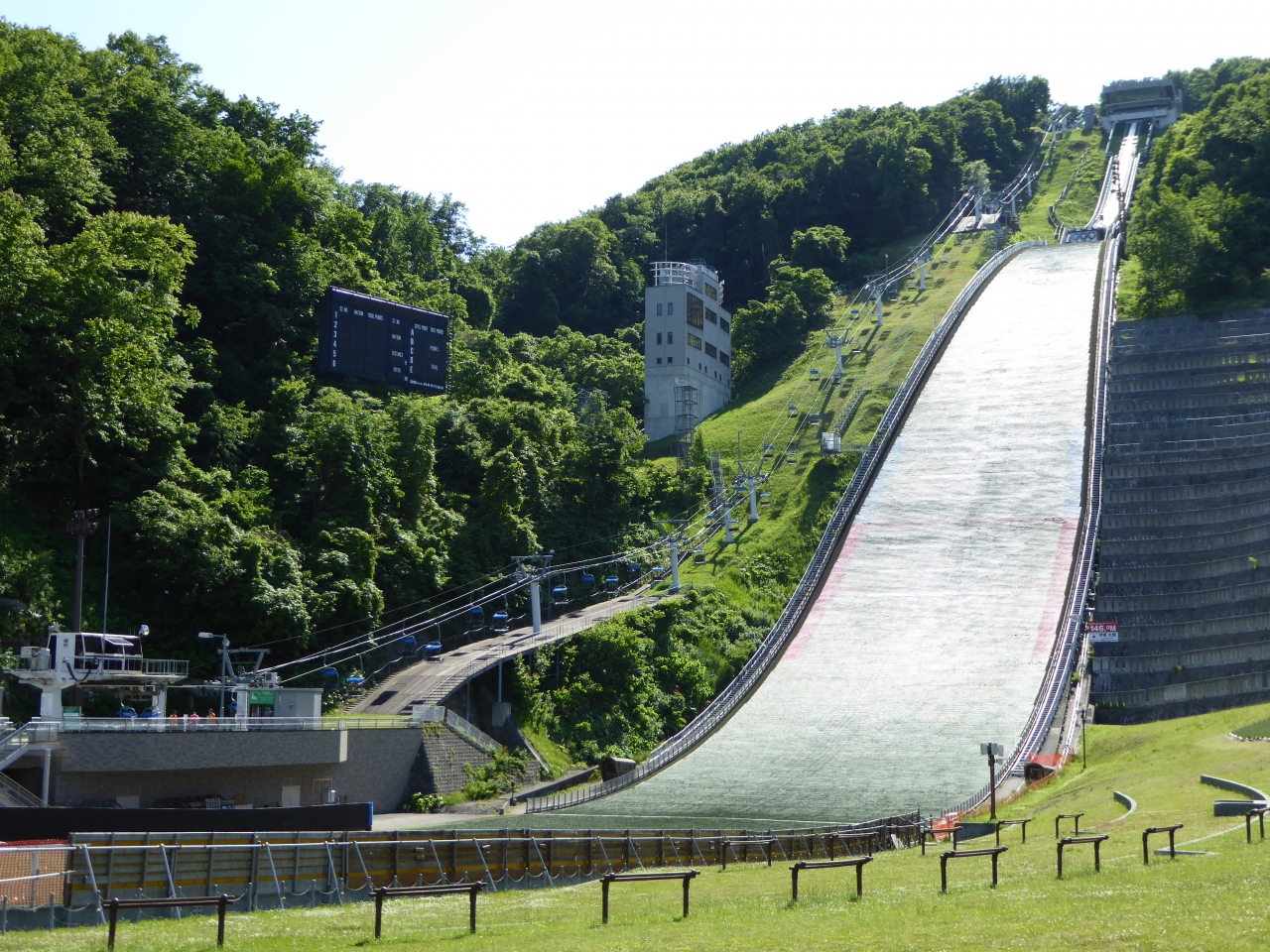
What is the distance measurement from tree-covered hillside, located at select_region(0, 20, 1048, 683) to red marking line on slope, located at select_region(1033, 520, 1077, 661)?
61.4ft

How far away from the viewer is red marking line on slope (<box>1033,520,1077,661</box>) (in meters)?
46.4

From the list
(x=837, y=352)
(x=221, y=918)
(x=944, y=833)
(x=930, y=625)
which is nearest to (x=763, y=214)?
(x=837, y=352)

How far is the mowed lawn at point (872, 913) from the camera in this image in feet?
45.6

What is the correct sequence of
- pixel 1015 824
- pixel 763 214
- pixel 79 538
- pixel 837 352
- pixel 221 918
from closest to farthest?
1. pixel 221 918
2. pixel 1015 824
3. pixel 79 538
4. pixel 837 352
5. pixel 763 214

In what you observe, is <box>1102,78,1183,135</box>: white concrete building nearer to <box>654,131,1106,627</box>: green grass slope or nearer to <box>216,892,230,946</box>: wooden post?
<box>654,131,1106,627</box>: green grass slope

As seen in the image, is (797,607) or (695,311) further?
(695,311)

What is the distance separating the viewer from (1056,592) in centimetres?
5019

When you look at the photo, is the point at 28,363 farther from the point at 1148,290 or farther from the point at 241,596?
the point at 1148,290

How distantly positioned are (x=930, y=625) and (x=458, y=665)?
1732 centimetres

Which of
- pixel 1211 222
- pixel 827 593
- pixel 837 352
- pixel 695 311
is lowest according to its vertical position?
pixel 827 593

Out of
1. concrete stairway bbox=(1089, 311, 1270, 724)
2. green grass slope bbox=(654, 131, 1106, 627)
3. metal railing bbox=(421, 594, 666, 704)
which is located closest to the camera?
concrete stairway bbox=(1089, 311, 1270, 724)

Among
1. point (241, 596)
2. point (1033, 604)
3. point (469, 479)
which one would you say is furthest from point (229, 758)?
point (1033, 604)

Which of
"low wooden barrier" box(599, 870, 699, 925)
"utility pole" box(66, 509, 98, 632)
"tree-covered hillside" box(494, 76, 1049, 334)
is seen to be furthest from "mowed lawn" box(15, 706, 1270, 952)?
"tree-covered hillside" box(494, 76, 1049, 334)

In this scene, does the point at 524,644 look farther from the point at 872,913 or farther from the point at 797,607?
the point at 872,913
